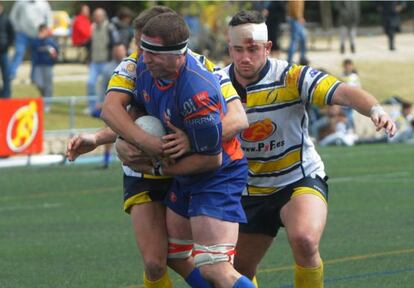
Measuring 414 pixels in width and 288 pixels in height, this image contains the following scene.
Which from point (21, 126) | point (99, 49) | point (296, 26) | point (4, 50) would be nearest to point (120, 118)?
point (21, 126)

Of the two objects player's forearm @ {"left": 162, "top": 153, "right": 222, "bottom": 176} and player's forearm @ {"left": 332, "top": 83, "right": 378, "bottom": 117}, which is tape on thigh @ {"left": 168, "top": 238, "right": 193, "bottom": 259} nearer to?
player's forearm @ {"left": 162, "top": 153, "right": 222, "bottom": 176}

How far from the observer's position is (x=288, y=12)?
96.1 feet

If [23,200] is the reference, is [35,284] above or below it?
above

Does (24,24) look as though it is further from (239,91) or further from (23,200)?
(239,91)

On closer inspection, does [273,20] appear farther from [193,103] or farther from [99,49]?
[193,103]

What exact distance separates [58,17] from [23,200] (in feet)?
71.7

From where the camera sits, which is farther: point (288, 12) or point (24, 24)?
point (288, 12)

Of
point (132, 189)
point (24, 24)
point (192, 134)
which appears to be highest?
point (192, 134)

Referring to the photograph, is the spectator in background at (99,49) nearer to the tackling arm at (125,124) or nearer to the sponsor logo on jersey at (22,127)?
the sponsor logo on jersey at (22,127)

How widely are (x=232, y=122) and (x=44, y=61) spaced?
64.8ft

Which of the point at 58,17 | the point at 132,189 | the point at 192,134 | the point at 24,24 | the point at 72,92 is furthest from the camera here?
the point at 58,17

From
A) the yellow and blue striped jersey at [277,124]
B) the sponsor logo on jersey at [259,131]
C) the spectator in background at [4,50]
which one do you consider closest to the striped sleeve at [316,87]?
the yellow and blue striped jersey at [277,124]

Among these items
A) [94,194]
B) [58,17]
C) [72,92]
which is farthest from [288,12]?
[94,194]

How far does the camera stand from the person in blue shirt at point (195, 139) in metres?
6.81
